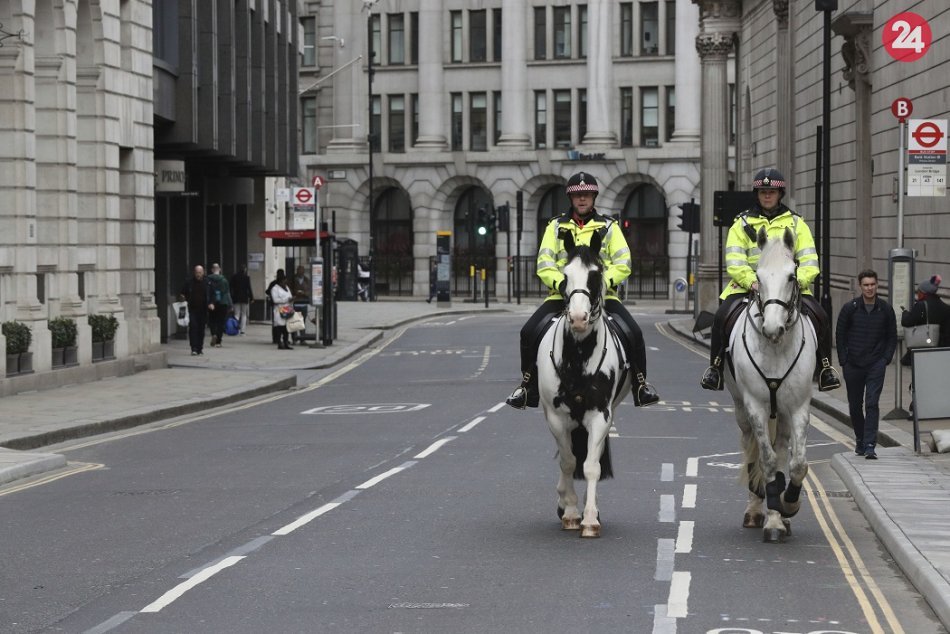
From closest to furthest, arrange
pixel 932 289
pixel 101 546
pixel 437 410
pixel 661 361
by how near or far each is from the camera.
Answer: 1. pixel 101 546
2. pixel 437 410
3. pixel 932 289
4. pixel 661 361

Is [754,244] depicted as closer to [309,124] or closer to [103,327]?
[103,327]

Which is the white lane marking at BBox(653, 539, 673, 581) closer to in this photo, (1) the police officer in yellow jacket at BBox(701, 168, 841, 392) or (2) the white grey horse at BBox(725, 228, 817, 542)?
(2) the white grey horse at BBox(725, 228, 817, 542)

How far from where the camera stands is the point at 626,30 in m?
86.9

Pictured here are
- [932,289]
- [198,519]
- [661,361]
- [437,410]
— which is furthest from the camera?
[661,361]

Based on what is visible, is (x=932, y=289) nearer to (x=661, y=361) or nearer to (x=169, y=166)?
(x=661, y=361)

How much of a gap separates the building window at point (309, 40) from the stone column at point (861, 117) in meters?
55.5

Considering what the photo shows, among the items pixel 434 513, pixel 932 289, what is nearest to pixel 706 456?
pixel 434 513

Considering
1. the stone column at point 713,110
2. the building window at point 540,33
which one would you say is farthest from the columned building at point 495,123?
the stone column at point 713,110

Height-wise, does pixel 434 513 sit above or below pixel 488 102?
below

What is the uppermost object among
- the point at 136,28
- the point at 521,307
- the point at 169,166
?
the point at 136,28

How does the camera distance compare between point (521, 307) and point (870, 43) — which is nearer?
point (870, 43)

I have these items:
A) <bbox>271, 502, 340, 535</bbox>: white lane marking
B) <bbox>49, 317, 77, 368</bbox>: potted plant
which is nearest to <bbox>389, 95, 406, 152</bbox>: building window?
<bbox>49, 317, 77, 368</bbox>: potted plant

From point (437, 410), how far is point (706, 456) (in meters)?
7.33

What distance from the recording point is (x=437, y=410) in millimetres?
25781
